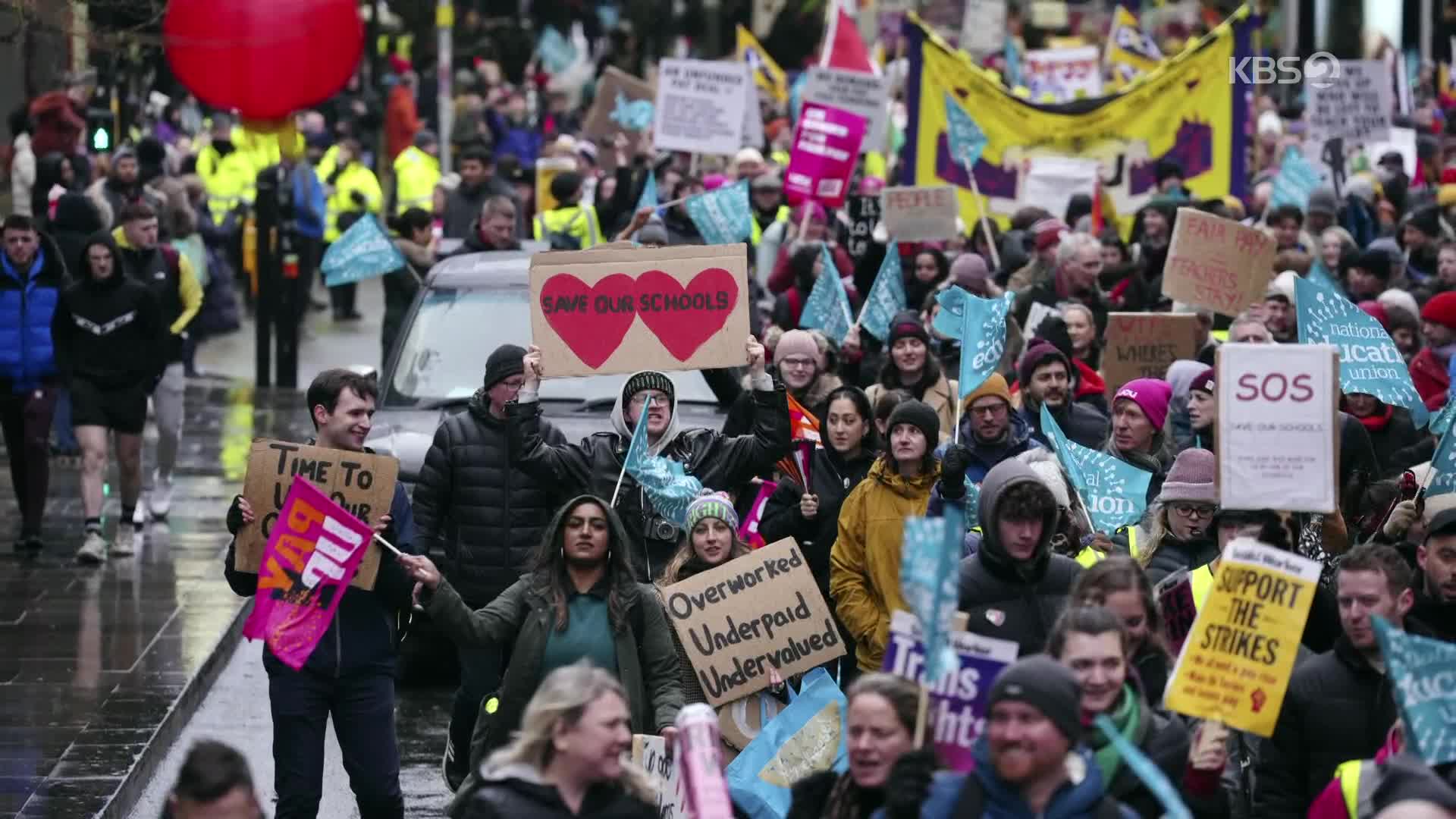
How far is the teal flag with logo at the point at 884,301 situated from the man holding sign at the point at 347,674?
5.31 metres

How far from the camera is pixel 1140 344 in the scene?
1262 cm

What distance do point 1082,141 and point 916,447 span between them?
11.3 metres

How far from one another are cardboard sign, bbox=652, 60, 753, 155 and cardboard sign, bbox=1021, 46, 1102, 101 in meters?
6.72

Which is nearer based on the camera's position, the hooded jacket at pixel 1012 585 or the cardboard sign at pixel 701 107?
the hooded jacket at pixel 1012 585

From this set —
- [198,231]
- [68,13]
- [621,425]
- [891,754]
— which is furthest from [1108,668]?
[198,231]

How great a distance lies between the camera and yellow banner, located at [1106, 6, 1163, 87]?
28156 mm

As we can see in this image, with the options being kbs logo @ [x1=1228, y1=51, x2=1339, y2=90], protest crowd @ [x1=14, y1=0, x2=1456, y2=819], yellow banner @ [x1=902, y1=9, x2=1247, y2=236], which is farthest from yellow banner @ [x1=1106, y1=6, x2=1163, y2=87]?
yellow banner @ [x1=902, y1=9, x2=1247, y2=236]

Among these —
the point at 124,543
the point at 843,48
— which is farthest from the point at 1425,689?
the point at 843,48

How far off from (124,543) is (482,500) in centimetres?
479

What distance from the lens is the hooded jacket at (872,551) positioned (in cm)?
871

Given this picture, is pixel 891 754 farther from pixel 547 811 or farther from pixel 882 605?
pixel 882 605

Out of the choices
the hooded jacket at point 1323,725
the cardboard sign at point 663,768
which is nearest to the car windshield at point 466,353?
the cardboard sign at point 663,768

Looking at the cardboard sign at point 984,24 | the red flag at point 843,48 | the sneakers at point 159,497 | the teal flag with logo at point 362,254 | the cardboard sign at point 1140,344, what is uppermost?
the cardboard sign at point 984,24

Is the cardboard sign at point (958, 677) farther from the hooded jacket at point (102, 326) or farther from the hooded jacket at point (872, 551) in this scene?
the hooded jacket at point (102, 326)
